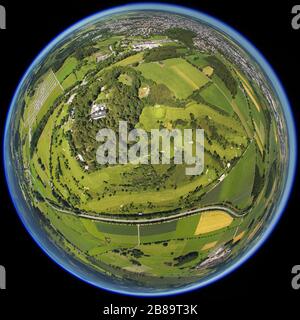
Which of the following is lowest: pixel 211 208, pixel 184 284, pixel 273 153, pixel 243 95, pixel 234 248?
pixel 184 284

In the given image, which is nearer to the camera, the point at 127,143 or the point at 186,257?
the point at 127,143

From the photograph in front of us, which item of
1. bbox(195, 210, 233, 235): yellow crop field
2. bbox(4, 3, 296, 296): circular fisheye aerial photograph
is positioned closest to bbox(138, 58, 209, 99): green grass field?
bbox(4, 3, 296, 296): circular fisheye aerial photograph

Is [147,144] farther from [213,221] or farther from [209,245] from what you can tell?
[209,245]

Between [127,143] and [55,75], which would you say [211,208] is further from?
[55,75]

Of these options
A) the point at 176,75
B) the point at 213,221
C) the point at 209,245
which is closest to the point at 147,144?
the point at 176,75

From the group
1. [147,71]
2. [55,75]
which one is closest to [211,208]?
[147,71]

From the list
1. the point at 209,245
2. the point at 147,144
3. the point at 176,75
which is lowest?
the point at 209,245

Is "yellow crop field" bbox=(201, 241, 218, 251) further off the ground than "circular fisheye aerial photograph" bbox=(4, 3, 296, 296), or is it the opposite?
"circular fisheye aerial photograph" bbox=(4, 3, 296, 296)

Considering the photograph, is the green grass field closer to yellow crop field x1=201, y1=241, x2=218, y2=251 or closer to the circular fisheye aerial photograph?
the circular fisheye aerial photograph

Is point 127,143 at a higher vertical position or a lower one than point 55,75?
lower
